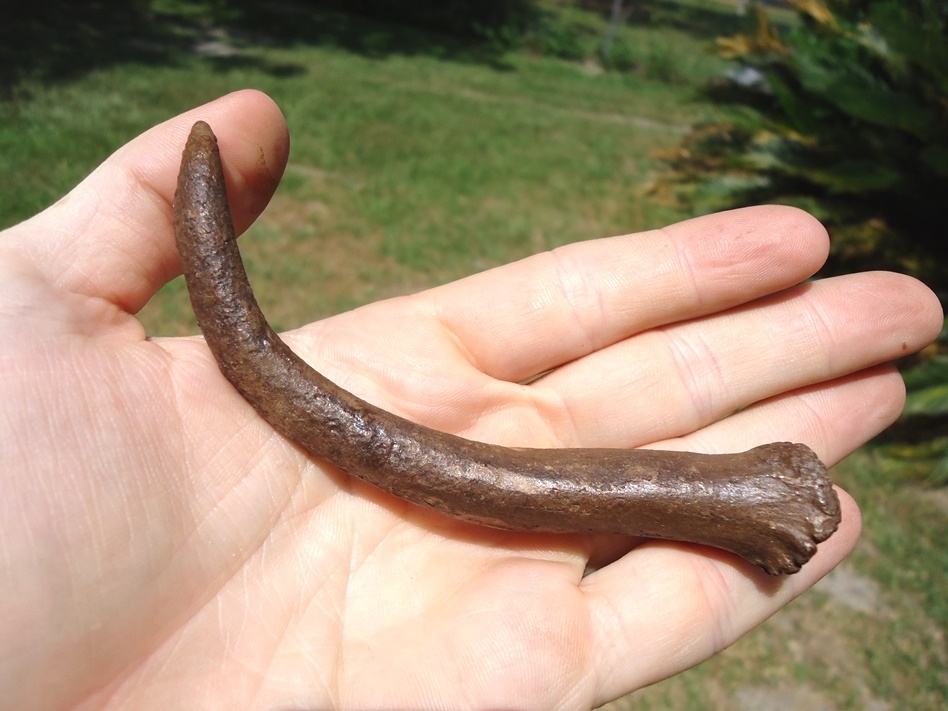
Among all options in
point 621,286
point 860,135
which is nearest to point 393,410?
point 621,286

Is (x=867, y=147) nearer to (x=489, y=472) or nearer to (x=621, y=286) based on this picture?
(x=621, y=286)

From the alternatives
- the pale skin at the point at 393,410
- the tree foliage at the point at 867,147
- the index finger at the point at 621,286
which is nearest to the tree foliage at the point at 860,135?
the tree foliage at the point at 867,147

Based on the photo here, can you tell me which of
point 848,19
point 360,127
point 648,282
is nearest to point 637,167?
point 848,19

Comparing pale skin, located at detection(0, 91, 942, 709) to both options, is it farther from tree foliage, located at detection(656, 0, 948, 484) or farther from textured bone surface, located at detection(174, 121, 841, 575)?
tree foliage, located at detection(656, 0, 948, 484)

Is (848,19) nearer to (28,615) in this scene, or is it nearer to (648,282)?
(648,282)

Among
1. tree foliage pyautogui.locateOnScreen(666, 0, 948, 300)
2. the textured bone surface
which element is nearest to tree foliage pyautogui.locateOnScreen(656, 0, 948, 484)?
tree foliage pyautogui.locateOnScreen(666, 0, 948, 300)
